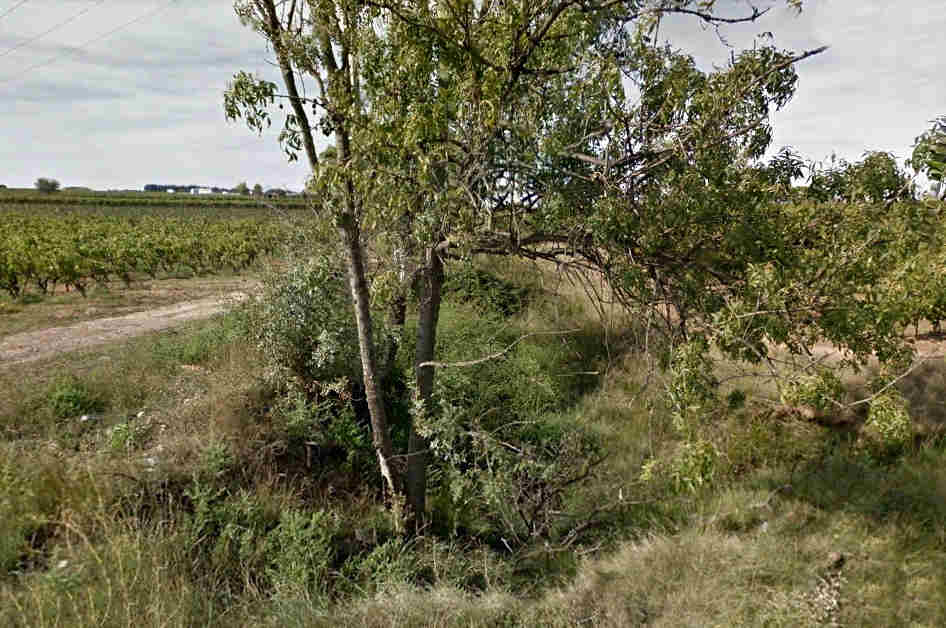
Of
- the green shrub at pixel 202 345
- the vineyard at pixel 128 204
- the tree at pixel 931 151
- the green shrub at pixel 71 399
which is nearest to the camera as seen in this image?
the tree at pixel 931 151

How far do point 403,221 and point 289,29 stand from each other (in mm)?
1547

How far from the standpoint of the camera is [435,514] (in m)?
5.73

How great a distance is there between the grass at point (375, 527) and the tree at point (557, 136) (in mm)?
850

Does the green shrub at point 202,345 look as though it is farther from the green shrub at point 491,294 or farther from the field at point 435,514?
the green shrub at point 491,294

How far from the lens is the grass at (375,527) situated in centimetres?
353

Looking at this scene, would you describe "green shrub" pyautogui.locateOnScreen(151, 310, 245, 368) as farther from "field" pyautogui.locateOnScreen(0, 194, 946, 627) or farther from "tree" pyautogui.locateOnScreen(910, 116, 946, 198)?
"tree" pyautogui.locateOnScreen(910, 116, 946, 198)

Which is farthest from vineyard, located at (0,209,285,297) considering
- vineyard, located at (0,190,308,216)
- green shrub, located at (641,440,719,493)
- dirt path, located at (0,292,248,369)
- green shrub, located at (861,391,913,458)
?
vineyard, located at (0,190,308,216)

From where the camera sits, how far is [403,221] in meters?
4.52

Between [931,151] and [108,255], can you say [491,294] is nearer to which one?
[931,151]

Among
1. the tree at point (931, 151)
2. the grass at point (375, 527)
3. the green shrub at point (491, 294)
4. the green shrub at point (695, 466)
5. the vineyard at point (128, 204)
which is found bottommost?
the grass at point (375, 527)

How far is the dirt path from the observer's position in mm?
8203

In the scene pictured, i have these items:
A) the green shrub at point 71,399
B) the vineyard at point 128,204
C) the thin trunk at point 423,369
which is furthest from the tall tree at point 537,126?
the vineyard at point 128,204

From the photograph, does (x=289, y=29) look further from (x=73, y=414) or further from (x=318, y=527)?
(x=73, y=414)

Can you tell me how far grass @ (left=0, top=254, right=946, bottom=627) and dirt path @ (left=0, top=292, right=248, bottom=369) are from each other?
42.2 inches
